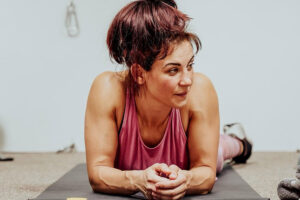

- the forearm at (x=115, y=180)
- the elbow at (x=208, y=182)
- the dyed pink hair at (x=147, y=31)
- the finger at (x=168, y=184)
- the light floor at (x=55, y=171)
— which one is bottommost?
the light floor at (x=55, y=171)

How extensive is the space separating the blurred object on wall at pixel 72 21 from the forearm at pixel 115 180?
197 cm

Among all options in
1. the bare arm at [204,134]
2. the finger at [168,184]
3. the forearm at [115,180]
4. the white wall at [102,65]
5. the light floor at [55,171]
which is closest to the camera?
the finger at [168,184]

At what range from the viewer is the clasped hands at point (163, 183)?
4.16 ft

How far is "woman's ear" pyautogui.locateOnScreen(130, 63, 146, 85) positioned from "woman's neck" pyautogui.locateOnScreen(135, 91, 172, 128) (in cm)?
7

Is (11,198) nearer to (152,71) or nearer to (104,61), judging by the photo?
(152,71)

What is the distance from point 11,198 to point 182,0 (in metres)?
1.98

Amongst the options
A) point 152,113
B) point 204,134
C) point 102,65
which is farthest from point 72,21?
point 204,134

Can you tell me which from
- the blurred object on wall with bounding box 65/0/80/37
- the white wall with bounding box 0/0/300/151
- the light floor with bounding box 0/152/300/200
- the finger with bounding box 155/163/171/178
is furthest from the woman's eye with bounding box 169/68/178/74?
the blurred object on wall with bounding box 65/0/80/37

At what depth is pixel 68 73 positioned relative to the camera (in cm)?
327

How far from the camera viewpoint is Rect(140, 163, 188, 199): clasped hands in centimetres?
127

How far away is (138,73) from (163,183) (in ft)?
1.18

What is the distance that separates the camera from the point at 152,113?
59.9 inches

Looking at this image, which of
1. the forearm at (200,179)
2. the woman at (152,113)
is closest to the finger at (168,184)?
the woman at (152,113)

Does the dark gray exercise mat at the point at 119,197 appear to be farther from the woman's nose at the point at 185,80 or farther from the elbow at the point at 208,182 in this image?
the woman's nose at the point at 185,80
